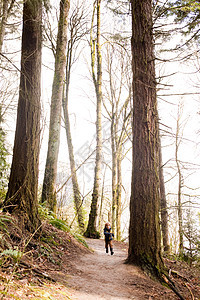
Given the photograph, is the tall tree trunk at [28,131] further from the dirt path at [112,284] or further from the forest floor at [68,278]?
the dirt path at [112,284]

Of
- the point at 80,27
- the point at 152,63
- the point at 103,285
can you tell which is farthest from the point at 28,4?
the point at 80,27

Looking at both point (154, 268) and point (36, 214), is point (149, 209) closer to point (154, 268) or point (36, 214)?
point (154, 268)

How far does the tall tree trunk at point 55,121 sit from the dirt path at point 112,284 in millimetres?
2988

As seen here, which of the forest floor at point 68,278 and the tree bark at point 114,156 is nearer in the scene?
the forest floor at point 68,278

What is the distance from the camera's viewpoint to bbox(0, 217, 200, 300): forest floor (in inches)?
102

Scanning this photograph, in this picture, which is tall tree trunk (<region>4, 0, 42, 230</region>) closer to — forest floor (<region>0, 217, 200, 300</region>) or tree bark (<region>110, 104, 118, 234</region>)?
forest floor (<region>0, 217, 200, 300</region>)


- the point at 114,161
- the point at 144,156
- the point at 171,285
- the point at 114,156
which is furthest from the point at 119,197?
the point at 171,285

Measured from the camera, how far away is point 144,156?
5.39 meters

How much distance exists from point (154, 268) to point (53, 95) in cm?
675

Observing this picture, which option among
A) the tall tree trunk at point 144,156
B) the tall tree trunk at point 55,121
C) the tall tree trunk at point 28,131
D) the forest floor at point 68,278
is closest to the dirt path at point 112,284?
the forest floor at point 68,278

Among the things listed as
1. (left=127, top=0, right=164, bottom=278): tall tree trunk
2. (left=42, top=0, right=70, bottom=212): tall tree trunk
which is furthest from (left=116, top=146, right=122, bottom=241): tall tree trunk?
(left=127, top=0, right=164, bottom=278): tall tree trunk

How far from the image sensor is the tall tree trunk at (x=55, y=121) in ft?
25.4

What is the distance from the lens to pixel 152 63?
5.80m

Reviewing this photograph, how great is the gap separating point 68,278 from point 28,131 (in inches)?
113
